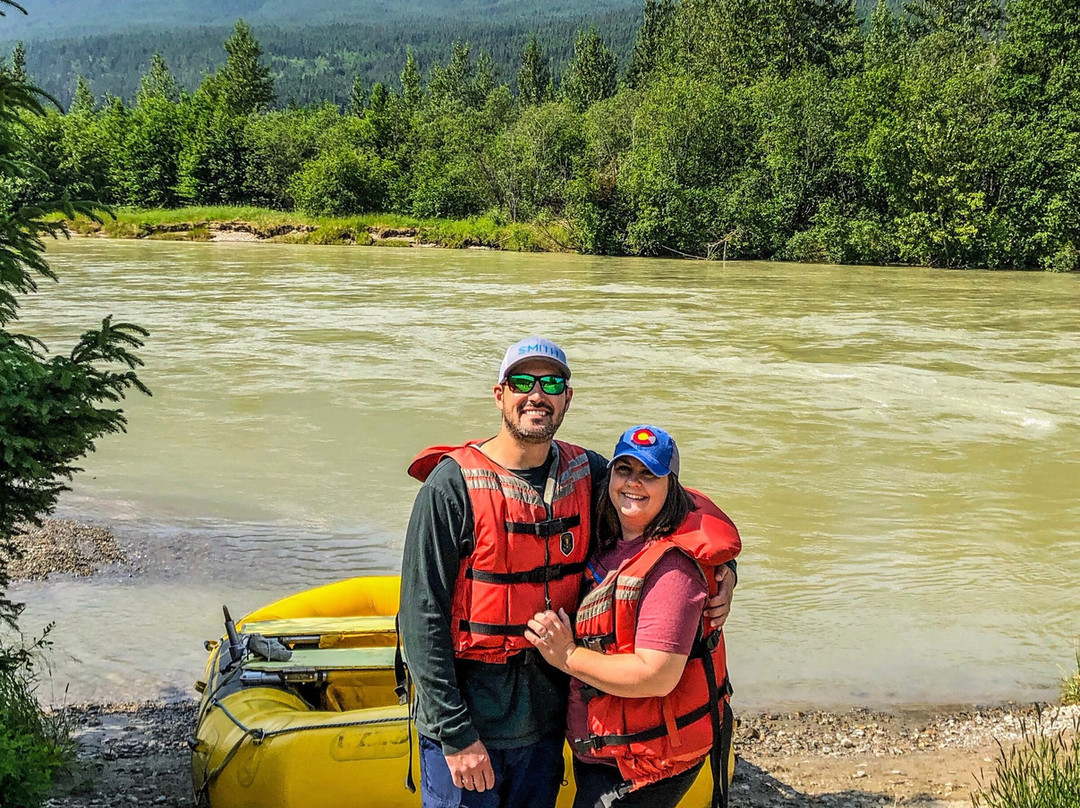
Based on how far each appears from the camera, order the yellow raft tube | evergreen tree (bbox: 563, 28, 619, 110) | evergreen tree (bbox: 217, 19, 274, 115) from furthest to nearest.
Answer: evergreen tree (bbox: 563, 28, 619, 110)
evergreen tree (bbox: 217, 19, 274, 115)
the yellow raft tube

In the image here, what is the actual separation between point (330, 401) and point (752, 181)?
91.2 ft

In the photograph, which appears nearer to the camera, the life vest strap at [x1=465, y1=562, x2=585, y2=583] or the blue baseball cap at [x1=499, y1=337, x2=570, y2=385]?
the life vest strap at [x1=465, y1=562, x2=585, y2=583]

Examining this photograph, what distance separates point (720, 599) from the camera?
2.37m

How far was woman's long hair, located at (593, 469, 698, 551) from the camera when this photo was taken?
234 cm

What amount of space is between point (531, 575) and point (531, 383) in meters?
0.44

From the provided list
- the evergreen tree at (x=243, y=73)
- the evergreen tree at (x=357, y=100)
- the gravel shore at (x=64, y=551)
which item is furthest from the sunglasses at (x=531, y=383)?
the evergreen tree at (x=243, y=73)

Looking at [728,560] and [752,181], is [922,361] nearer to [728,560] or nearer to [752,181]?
[728,560]

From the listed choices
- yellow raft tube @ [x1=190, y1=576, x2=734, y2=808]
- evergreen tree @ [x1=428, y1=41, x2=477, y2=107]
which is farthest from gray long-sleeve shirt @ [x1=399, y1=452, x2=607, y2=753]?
evergreen tree @ [x1=428, y1=41, x2=477, y2=107]

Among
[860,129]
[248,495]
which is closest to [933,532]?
[248,495]

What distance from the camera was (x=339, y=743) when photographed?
10.9 ft

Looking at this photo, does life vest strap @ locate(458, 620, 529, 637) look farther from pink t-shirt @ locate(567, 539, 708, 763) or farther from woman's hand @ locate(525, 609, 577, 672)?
pink t-shirt @ locate(567, 539, 708, 763)

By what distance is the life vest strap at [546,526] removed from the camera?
2.38 metres

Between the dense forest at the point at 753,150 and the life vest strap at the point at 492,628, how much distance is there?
2124 cm

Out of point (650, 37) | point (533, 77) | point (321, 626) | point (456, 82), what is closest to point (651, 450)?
point (321, 626)
